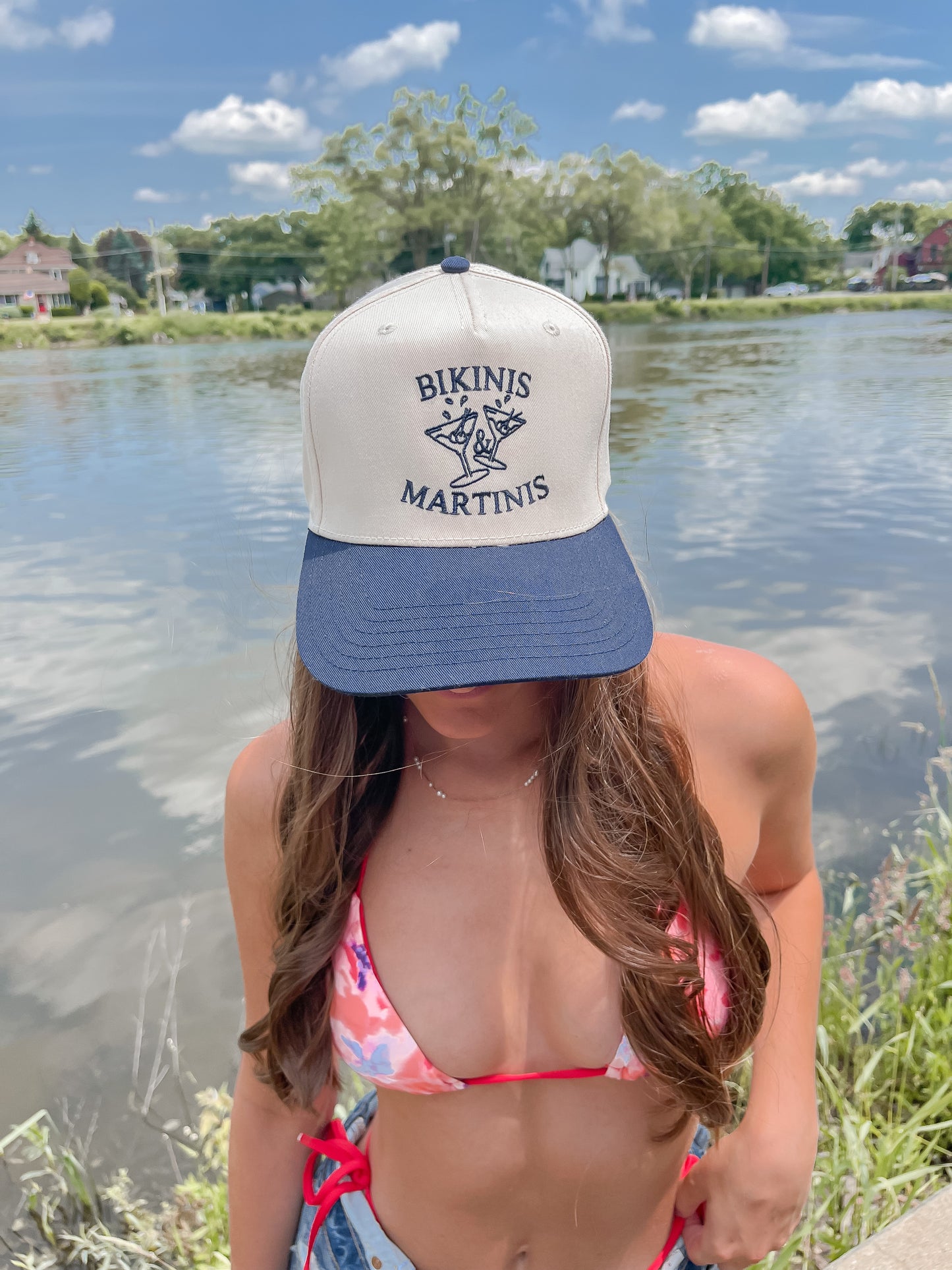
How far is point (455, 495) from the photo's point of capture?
862mm

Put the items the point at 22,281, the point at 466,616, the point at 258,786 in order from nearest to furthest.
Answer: the point at 466,616
the point at 258,786
the point at 22,281

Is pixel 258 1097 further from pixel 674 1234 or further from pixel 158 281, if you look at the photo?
pixel 158 281

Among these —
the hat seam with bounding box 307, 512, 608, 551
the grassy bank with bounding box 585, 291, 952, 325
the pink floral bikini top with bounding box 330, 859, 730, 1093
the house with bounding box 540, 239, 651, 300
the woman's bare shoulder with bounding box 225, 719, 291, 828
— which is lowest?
the pink floral bikini top with bounding box 330, 859, 730, 1093

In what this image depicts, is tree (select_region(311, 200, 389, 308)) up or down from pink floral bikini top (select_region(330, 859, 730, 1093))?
up

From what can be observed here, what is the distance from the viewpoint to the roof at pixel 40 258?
5050cm

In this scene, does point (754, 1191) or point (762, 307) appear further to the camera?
point (762, 307)

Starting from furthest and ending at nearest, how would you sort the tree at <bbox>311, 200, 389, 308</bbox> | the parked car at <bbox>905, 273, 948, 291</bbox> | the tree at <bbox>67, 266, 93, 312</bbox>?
the tree at <bbox>67, 266, 93, 312</bbox>
the parked car at <bbox>905, 273, 948, 291</bbox>
the tree at <bbox>311, 200, 389, 308</bbox>

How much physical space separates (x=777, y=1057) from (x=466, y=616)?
0.74 m

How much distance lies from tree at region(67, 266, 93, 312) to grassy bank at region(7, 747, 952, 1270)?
30219mm

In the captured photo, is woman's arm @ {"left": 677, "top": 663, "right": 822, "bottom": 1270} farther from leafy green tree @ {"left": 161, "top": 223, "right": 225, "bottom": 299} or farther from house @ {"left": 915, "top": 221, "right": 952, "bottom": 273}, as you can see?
leafy green tree @ {"left": 161, "top": 223, "right": 225, "bottom": 299}

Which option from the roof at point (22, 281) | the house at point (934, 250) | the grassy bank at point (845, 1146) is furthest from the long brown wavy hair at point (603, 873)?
the roof at point (22, 281)

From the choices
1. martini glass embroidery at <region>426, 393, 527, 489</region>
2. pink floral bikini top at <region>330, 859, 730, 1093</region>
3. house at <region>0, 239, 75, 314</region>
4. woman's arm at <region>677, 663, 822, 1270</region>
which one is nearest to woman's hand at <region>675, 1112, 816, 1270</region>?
woman's arm at <region>677, 663, 822, 1270</region>

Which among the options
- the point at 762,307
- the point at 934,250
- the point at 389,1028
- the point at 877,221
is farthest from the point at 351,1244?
the point at 877,221

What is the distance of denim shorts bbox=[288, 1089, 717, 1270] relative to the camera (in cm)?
106
